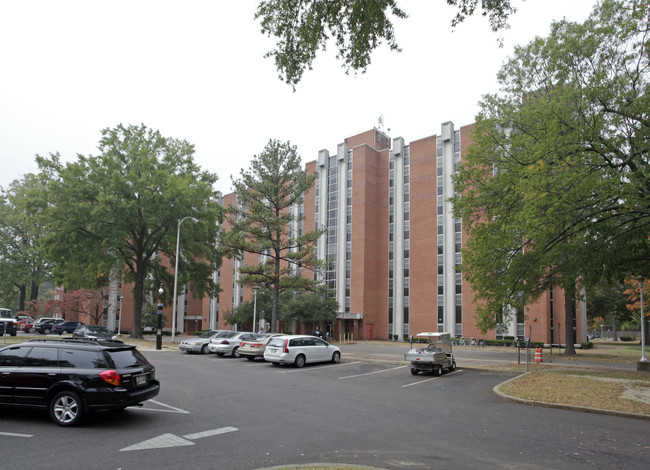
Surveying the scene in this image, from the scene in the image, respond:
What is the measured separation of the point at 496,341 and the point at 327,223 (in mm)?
29000

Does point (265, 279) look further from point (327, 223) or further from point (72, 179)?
point (327, 223)

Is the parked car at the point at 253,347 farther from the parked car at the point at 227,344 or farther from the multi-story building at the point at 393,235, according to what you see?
the multi-story building at the point at 393,235

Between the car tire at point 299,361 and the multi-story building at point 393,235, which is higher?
the multi-story building at point 393,235

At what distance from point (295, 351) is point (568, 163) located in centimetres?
1415

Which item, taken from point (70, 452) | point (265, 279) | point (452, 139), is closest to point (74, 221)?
point (265, 279)

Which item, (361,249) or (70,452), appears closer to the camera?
(70,452)

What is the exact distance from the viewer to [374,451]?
7.09 meters

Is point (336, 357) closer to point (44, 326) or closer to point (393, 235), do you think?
point (44, 326)

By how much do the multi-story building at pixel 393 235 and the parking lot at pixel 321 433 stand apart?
136ft

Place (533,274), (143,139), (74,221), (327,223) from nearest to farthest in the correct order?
(533,274), (74,221), (143,139), (327,223)

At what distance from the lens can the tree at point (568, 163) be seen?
15688 mm

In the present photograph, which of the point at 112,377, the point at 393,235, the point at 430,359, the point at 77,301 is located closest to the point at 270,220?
the point at 430,359

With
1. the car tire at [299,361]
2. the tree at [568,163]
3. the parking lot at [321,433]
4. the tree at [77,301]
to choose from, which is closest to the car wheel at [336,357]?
the car tire at [299,361]

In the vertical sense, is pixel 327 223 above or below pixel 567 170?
above
